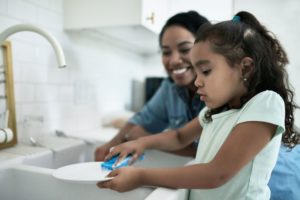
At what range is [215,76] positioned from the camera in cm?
54

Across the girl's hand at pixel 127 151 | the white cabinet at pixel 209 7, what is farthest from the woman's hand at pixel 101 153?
the white cabinet at pixel 209 7

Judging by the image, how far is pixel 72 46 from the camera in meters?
1.15

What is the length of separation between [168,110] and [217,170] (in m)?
0.61

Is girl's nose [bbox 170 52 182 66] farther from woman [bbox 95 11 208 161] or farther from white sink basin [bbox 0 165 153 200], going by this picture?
white sink basin [bbox 0 165 153 200]

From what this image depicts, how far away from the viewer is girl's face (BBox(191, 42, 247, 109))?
55cm

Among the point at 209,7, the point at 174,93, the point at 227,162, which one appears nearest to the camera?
the point at 227,162

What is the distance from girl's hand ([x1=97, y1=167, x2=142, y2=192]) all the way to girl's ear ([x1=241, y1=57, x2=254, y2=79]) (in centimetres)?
31

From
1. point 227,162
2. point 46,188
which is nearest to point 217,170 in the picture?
point 227,162

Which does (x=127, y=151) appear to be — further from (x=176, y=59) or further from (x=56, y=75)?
(x=56, y=75)

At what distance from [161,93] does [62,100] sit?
433mm

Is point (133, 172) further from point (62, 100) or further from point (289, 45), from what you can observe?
point (289, 45)

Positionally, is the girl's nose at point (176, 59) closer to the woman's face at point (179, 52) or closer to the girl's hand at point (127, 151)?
the woman's face at point (179, 52)

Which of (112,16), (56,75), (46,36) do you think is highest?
(112,16)

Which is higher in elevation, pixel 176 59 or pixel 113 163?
pixel 176 59
